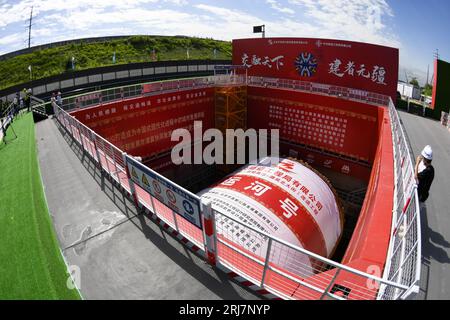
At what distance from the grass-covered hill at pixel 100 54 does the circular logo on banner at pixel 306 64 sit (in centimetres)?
2075

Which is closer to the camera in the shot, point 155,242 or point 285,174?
point 155,242

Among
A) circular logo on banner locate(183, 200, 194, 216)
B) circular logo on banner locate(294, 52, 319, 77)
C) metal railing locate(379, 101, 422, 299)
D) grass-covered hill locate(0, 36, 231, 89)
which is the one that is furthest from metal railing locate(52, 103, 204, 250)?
grass-covered hill locate(0, 36, 231, 89)

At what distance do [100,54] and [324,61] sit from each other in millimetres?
31486

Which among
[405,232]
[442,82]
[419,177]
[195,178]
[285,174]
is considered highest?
[442,82]

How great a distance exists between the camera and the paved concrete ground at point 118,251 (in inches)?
192

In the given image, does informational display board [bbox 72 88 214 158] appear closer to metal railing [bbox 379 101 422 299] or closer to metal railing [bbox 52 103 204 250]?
metal railing [bbox 52 103 204 250]

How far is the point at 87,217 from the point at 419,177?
293 inches

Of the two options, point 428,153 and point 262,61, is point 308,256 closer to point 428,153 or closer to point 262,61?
point 428,153

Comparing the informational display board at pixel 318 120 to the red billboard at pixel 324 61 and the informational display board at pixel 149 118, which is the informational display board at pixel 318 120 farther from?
the informational display board at pixel 149 118

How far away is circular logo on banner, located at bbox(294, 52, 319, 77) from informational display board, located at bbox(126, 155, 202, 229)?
16.6 meters

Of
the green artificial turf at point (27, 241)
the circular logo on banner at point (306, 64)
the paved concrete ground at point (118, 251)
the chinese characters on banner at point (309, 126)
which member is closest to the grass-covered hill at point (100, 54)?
the circular logo on banner at point (306, 64)

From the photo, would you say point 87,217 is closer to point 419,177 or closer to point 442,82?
point 419,177

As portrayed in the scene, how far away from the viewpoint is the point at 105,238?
20.3ft
